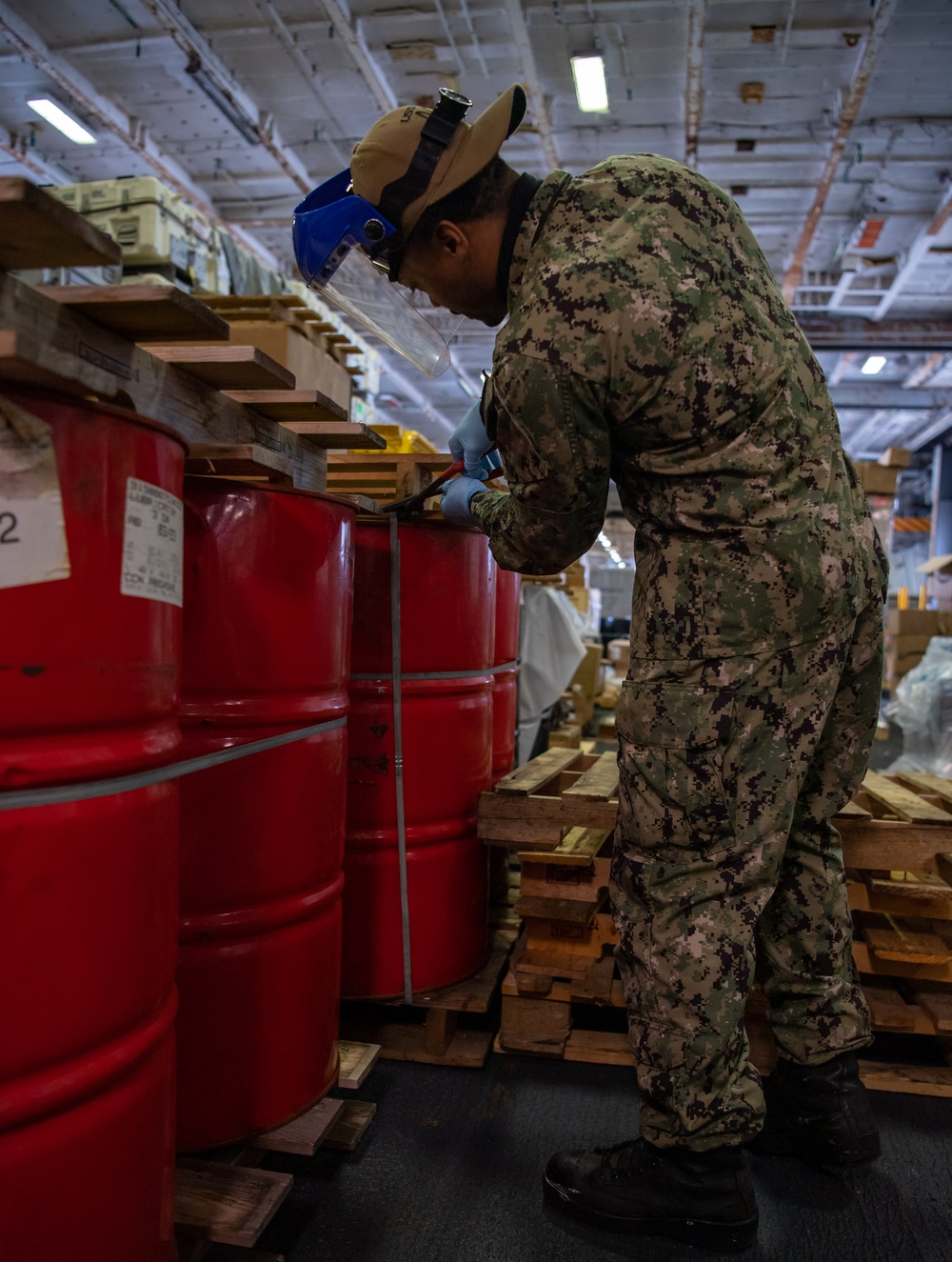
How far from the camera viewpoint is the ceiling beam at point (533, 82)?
20.6 feet

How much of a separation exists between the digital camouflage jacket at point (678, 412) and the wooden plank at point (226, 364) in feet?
1.51

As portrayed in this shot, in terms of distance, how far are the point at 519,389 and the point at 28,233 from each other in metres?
0.88

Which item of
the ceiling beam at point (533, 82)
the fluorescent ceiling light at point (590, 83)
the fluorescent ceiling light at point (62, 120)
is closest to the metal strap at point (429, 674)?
the ceiling beam at point (533, 82)

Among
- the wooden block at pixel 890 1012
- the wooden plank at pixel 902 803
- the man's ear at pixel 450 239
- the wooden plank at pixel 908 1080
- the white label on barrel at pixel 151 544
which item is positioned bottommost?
the wooden plank at pixel 908 1080

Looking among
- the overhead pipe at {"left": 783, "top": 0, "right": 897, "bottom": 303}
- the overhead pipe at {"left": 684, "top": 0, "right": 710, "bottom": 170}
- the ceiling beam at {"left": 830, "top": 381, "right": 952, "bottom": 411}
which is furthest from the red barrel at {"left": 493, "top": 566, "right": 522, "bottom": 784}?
the ceiling beam at {"left": 830, "top": 381, "right": 952, "bottom": 411}

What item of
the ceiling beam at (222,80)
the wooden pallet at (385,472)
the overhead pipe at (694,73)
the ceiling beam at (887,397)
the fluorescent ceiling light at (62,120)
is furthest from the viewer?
the ceiling beam at (887,397)

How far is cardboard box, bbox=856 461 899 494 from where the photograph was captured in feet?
19.0

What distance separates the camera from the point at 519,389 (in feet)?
5.50

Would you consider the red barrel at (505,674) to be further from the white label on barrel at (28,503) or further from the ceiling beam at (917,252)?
the ceiling beam at (917,252)

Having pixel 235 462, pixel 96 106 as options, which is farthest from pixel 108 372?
pixel 96 106

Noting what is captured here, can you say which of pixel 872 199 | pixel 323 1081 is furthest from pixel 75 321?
pixel 872 199

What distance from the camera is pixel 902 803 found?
8.76 ft

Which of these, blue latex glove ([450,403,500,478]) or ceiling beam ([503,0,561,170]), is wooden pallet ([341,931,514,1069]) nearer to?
blue latex glove ([450,403,500,478])

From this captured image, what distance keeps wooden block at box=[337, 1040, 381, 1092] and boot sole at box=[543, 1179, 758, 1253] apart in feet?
1.84
